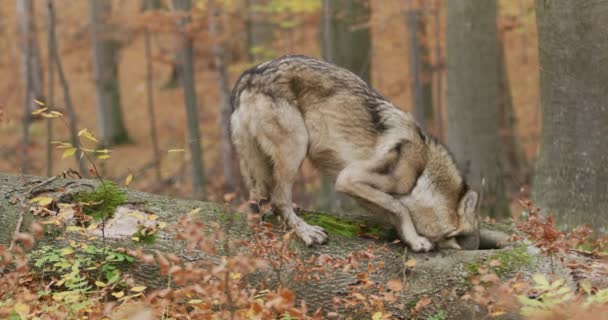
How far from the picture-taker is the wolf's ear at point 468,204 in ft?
21.3

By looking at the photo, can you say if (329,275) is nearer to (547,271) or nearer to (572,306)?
(547,271)

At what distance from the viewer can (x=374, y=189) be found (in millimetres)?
6336

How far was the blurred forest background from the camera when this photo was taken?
11.8m

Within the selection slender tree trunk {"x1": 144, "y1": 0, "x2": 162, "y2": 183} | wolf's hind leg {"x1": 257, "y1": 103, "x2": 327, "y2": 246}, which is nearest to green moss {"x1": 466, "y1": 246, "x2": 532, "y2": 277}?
wolf's hind leg {"x1": 257, "y1": 103, "x2": 327, "y2": 246}

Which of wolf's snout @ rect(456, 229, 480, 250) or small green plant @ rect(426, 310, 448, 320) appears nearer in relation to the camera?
small green plant @ rect(426, 310, 448, 320)

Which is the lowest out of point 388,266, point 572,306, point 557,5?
point 388,266

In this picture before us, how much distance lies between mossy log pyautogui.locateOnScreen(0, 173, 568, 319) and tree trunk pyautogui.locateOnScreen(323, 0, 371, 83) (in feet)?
29.5

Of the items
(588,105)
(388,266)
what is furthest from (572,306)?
(588,105)

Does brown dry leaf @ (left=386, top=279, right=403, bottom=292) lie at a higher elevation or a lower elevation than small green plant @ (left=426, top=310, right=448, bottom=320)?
higher

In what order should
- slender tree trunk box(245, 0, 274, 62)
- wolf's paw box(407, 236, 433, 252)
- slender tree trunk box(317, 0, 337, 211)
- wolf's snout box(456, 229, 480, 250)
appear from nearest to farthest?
wolf's paw box(407, 236, 433, 252) < wolf's snout box(456, 229, 480, 250) < slender tree trunk box(317, 0, 337, 211) < slender tree trunk box(245, 0, 274, 62)

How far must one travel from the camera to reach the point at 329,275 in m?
5.46

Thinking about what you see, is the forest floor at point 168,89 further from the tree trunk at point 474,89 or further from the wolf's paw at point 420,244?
the wolf's paw at point 420,244

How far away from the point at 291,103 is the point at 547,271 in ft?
8.21

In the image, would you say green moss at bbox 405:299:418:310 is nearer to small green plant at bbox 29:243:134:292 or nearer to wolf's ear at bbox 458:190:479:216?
wolf's ear at bbox 458:190:479:216
